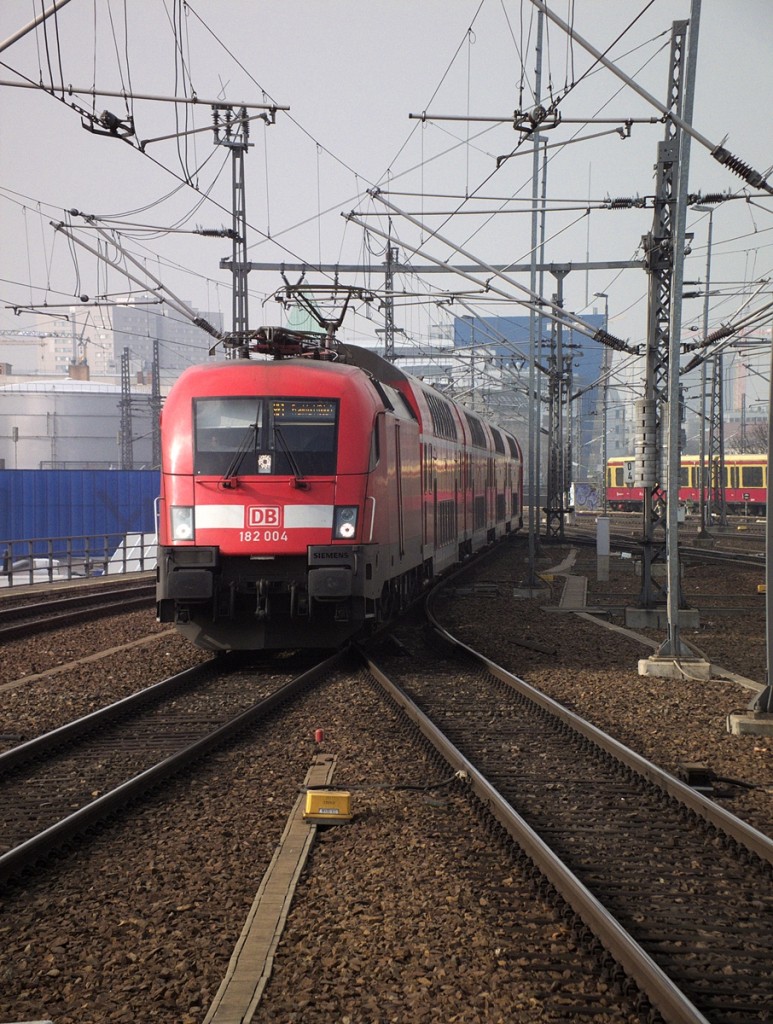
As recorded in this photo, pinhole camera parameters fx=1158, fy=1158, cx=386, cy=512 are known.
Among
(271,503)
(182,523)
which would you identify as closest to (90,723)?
(182,523)

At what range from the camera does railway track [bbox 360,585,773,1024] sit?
14.8ft

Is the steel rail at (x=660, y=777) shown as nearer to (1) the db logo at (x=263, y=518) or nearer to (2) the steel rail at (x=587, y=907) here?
(2) the steel rail at (x=587, y=907)

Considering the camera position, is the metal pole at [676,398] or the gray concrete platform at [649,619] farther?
the gray concrete platform at [649,619]

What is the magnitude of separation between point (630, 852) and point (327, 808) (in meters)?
1.74

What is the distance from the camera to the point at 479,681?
480 inches

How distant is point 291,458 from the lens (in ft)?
41.3

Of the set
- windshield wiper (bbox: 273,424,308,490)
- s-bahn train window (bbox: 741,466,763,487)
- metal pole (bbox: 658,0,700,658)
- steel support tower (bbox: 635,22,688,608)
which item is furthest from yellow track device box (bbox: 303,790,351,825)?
s-bahn train window (bbox: 741,466,763,487)

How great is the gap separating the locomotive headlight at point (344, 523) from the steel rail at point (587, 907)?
4334 millimetres

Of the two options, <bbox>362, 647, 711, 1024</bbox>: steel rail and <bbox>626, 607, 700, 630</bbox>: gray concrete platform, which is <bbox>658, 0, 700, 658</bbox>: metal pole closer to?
<bbox>626, 607, 700, 630</bbox>: gray concrete platform

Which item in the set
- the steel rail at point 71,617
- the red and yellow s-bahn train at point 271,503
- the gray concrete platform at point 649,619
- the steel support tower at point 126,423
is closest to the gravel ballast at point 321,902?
the red and yellow s-bahn train at point 271,503

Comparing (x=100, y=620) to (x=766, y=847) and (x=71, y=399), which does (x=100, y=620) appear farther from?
(x=71, y=399)

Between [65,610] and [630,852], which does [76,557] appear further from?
[630,852]

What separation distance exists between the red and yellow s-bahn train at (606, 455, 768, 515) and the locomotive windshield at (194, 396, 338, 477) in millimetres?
47965

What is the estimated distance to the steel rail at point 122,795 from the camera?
5.90m
